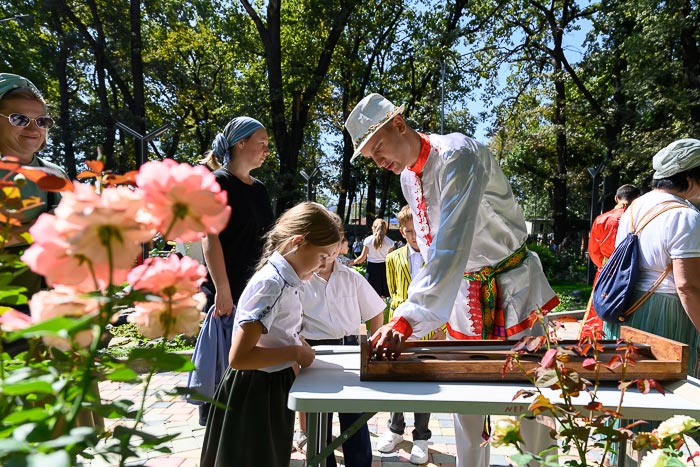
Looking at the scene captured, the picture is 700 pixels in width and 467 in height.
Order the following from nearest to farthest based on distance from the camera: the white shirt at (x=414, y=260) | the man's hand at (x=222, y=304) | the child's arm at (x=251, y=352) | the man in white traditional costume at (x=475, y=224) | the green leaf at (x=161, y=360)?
the green leaf at (x=161, y=360) → the child's arm at (x=251, y=352) → the man in white traditional costume at (x=475, y=224) → the man's hand at (x=222, y=304) → the white shirt at (x=414, y=260)

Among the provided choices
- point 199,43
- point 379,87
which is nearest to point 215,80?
point 199,43

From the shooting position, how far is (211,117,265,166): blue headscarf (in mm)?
3002

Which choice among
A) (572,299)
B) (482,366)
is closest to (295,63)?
(572,299)

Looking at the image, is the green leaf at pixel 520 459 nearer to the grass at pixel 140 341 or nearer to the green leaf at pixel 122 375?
the green leaf at pixel 122 375

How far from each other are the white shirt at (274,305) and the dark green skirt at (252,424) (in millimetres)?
87

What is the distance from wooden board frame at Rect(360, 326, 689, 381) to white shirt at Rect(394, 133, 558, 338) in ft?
0.60

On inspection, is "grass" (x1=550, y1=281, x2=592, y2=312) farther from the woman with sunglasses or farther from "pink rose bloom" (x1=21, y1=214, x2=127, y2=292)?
"pink rose bloom" (x1=21, y1=214, x2=127, y2=292)

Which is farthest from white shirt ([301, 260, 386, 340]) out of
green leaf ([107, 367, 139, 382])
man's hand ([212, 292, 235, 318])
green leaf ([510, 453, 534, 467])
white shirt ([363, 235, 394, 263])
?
white shirt ([363, 235, 394, 263])

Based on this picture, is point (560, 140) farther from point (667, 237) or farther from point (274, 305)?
point (274, 305)

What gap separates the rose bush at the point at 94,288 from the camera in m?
0.55

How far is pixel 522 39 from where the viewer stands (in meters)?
20.8

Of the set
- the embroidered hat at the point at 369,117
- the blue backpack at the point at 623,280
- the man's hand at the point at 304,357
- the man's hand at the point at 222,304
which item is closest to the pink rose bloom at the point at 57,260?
the man's hand at the point at 304,357

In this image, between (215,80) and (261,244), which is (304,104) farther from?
(261,244)

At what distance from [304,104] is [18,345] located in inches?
712
